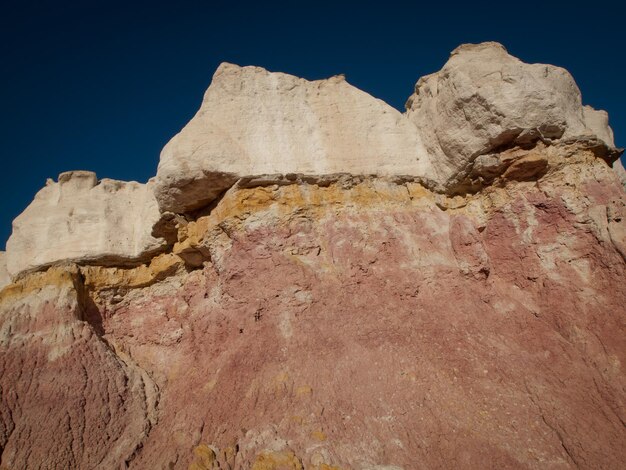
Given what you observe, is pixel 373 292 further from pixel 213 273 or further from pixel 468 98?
pixel 468 98

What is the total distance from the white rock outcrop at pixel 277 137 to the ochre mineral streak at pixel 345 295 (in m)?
0.07

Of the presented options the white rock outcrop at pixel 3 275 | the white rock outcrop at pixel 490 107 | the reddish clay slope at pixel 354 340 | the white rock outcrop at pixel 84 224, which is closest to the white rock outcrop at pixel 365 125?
the white rock outcrop at pixel 490 107

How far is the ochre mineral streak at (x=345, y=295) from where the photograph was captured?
26.2ft

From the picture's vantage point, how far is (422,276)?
407 inches

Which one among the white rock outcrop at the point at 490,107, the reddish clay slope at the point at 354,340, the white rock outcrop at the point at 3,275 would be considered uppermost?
the white rock outcrop at the point at 3,275

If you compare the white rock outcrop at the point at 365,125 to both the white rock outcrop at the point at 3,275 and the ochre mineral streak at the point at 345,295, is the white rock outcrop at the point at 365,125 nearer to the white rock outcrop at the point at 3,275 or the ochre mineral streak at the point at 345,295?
the ochre mineral streak at the point at 345,295

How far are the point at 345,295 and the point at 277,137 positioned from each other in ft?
16.8

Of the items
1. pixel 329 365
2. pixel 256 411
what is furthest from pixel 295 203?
pixel 256 411

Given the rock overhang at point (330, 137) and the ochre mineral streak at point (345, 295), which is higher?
the rock overhang at point (330, 137)

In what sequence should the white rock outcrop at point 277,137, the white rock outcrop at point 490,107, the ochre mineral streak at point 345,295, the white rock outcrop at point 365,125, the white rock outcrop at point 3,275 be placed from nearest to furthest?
the ochre mineral streak at point 345,295, the white rock outcrop at point 490,107, the white rock outcrop at point 365,125, the white rock outcrop at point 277,137, the white rock outcrop at point 3,275

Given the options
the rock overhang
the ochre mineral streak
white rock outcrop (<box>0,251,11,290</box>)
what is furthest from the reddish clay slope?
white rock outcrop (<box>0,251,11,290</box>)

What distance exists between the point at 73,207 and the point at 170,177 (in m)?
5.81

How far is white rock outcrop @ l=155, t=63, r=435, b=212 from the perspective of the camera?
1152 centimetres

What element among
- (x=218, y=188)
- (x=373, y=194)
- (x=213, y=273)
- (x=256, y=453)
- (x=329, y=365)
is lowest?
(x=256, y=453)
